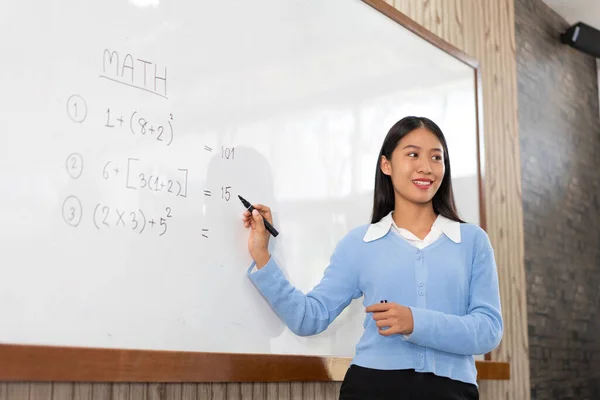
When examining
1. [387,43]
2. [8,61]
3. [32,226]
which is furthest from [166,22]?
[387,43]

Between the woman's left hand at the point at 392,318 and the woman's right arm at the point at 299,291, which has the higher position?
the woman's right arm at the point at 299,291

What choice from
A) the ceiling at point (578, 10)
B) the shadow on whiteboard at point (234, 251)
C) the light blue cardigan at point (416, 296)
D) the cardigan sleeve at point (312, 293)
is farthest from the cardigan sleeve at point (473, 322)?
the ceiling at point (578, 10)

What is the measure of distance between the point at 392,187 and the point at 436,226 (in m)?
0.16

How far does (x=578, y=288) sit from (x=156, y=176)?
2764 mm

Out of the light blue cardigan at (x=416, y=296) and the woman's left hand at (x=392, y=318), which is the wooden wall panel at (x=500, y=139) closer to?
the light blue cardigan at (x=416, y=296)

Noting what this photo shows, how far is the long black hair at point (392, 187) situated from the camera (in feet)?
5.55

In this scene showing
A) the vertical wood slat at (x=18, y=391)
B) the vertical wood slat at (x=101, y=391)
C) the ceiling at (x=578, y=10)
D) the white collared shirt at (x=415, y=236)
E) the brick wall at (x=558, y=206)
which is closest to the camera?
the vertical wood slat at (x=18, y=391)

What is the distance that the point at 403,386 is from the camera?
149cm

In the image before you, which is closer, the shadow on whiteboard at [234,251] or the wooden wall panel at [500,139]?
the shadow on whiteboard at [234,251]

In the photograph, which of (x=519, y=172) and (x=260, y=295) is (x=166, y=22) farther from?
(x=519, y=172)

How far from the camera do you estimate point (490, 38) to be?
3012 millimetres

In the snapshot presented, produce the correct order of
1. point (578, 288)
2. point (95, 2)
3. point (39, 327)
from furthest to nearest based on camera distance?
point (578, 288)
point (95, 2)
point (39, 327)

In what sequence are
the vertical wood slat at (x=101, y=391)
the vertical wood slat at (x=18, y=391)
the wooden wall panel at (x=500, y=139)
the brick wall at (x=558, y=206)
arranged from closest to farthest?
1. the vertical wood slat at (x=18, y=391)
2. the vertical wood slat at (x=101, y=391)
3. the wooden wall panel at (x=500, y=139)
4. the brick wall at (x=558, y=206)

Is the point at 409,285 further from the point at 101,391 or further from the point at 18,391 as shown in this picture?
the point at 18,391
